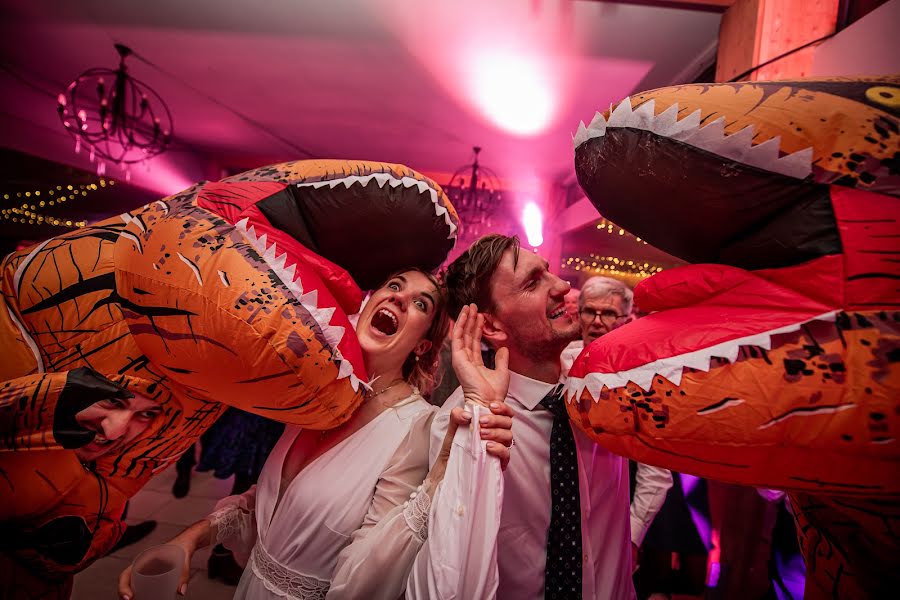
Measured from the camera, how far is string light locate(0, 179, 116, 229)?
222 inches

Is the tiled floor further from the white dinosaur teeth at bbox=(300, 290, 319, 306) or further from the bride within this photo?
the white dinosaur teeth at bbox=(300, 290, 319, 306)

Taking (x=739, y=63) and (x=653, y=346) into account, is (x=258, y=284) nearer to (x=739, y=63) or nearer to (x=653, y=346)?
(x=653, y=346)

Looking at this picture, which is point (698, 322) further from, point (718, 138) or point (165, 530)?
point (165, 530)

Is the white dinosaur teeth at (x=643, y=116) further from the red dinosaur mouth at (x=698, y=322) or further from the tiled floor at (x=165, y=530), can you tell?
the tiled floor at (x=165, y=530)

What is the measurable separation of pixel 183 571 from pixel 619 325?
2.17 m

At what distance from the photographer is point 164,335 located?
0.92 meters

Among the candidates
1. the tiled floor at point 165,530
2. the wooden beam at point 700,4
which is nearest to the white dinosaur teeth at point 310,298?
the wooden beam at point 700,4

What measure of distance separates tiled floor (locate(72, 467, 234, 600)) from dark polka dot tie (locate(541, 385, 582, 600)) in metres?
2.19

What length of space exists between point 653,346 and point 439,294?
2.59 ft

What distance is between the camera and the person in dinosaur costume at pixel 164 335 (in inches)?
34.7

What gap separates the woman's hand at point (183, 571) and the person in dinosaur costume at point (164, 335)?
86 millimetres

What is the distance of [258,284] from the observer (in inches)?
35.8

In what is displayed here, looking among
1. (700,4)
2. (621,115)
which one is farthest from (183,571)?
(700,4)

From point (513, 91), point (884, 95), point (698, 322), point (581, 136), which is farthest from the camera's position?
point (513, 91)
